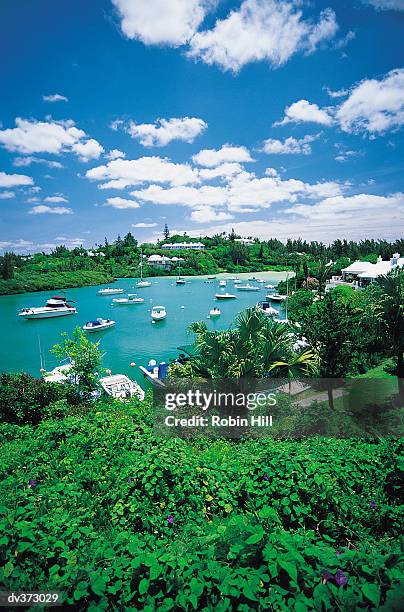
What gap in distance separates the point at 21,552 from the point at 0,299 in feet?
170

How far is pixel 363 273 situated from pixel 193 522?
35.3m

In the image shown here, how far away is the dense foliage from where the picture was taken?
5.55 feet

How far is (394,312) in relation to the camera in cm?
808

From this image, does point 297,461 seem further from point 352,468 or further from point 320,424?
point 320,424

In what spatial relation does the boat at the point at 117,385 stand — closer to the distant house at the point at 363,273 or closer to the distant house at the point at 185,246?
the distant house at the point at 363,273

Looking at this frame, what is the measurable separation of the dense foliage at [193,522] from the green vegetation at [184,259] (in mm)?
33423

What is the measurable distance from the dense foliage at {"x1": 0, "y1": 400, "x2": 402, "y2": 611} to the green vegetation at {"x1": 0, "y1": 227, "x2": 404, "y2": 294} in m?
33.4

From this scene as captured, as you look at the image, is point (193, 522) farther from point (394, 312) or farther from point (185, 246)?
point (185, 246)

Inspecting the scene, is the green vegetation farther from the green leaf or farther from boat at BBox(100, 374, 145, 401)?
the green leaf

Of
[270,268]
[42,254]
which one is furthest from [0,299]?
[270,268]

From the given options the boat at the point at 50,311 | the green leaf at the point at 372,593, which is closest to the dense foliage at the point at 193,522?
the green leaf at the point at 372,593

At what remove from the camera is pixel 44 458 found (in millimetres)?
3635

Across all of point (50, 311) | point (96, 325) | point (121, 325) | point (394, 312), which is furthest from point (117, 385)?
point (50, 311)

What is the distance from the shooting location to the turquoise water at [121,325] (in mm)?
22203
